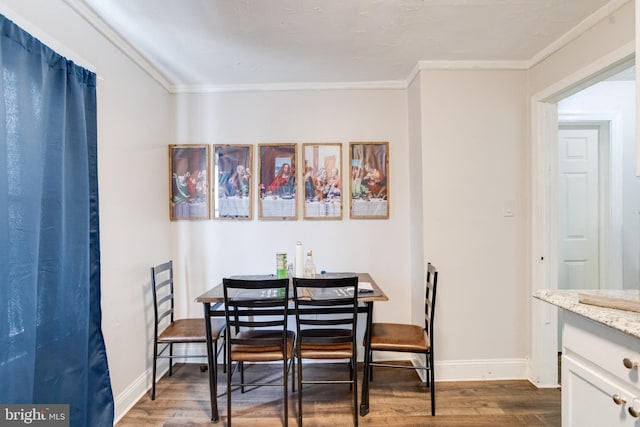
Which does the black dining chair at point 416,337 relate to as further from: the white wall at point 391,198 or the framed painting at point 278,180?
the framed painting at point 278,180

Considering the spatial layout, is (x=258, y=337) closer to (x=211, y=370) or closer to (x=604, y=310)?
(x=211, y=370)

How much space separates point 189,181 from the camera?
289 centimetres

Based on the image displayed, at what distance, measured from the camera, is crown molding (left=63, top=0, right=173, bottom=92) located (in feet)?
5.80

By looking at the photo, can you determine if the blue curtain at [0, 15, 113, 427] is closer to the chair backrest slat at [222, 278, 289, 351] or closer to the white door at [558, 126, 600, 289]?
the chair backrest slat at [222, 278, 289, 351]

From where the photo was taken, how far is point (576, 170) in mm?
2932

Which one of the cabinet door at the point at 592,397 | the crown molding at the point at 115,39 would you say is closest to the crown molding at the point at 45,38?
the crown molding at the point at 115,39

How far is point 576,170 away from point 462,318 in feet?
6.03

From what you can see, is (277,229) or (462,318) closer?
(462,318)

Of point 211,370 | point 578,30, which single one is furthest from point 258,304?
point 578,30

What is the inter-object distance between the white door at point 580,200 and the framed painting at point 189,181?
3360 millimetres

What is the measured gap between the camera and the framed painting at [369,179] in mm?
2875

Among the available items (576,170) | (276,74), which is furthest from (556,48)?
(276,74)

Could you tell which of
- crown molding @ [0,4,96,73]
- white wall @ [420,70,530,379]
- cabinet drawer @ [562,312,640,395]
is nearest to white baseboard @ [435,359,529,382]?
white wall @ [420,70,530,379]

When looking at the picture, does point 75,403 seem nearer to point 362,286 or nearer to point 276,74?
Result: point 362,286
